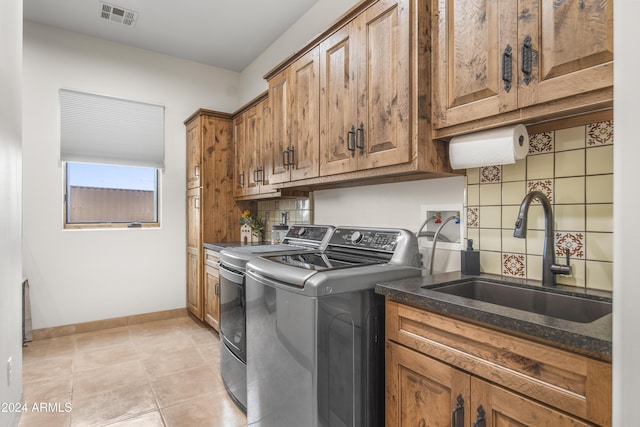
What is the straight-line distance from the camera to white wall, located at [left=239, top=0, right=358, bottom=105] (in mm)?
2775

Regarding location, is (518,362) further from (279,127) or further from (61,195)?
(61,195)

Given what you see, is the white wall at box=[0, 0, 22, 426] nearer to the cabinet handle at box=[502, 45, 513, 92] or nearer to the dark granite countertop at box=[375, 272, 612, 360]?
the dark granite countertop at box=[375, 272, 612, 360]

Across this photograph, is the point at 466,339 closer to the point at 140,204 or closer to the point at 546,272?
the point at 546,272

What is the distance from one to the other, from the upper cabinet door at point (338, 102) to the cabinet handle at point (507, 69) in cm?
75

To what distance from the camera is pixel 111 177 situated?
369 centimetres

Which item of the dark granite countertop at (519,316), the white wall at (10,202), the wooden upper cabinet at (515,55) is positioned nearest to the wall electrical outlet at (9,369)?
the white wall at (10,202)

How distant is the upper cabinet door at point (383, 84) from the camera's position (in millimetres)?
1558

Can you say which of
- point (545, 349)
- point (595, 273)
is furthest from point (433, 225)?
point (545, 349)

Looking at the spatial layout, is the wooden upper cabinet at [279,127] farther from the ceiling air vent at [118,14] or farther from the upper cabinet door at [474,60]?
the ceiling air vent at [118,14]

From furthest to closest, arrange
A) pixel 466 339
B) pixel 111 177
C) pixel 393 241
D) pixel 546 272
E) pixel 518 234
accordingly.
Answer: pixel 111 177 → pixel 393 241 → pixel 546 272 → pixel 518 234 → pixel 466 339

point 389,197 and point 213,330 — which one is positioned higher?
point 389,197

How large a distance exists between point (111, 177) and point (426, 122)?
3447 millimetres

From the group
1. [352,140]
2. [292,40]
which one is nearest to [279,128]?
[352,140]

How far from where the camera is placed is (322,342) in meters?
1.38
